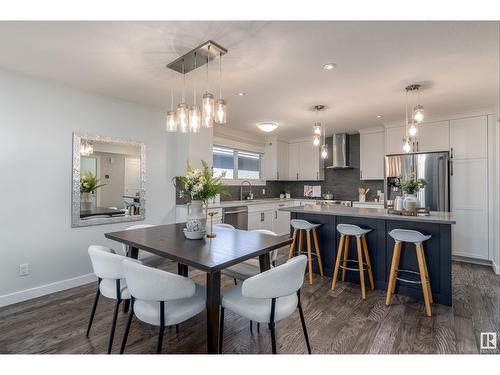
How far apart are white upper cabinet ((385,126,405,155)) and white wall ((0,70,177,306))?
446 centimetres

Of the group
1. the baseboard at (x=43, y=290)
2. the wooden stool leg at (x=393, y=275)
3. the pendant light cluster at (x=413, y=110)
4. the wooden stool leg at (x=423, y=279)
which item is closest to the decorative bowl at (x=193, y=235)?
the baseboard at (x=43, y=290)

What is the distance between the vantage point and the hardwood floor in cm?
198

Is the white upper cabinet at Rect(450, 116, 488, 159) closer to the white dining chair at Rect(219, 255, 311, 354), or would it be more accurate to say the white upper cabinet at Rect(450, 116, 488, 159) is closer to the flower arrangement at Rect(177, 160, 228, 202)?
the white dining chair at Rect(219, 255, 311, 354)

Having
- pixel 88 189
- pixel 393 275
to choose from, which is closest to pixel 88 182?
pixel 88 189

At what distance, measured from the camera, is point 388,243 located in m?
3.06

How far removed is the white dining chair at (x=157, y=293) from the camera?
5.17ft

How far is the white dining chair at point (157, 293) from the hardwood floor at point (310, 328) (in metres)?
0.46

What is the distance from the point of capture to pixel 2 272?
8.66 ft

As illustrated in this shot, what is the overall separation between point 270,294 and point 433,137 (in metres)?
4.32

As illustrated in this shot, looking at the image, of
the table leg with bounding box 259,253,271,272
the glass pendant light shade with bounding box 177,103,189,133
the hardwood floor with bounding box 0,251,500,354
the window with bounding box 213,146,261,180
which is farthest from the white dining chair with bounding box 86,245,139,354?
the window with bounding box 213,146,261,180

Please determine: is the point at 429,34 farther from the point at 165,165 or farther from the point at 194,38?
the point at 165,165

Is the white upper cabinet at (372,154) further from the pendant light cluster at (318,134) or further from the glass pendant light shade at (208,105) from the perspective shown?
the glass pendant light shade at (208,105)

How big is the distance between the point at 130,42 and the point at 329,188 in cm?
517
